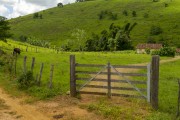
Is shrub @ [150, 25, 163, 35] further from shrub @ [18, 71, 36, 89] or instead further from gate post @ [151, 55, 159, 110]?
gate post @ [151, 55, 159, 110]

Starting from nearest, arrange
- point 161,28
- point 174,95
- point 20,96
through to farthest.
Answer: point 20,96
point 174,95
point 161,28

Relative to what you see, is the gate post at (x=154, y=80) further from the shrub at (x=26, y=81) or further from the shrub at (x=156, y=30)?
the shrub at (x=156, y=30)

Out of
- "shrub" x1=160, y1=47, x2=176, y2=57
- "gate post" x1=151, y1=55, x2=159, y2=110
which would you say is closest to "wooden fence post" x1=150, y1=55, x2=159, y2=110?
"gate post" x1=151, y1=55, x2=159, y2=110

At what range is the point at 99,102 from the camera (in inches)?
676

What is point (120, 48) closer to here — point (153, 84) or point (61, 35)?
point (61, 35)

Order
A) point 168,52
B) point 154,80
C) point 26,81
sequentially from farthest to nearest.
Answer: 1. point 168,52
2. point 26,81
3. point 154,80

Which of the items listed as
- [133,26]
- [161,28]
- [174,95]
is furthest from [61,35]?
[174,95]

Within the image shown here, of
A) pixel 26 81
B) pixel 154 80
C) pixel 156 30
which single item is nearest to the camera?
pixel 154 80

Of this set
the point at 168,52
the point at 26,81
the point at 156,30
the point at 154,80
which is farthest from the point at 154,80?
the point at 156,30

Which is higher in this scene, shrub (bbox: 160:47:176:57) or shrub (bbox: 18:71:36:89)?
shrub (bbox: 160:47:176:57)

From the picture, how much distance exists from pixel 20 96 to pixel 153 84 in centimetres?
843

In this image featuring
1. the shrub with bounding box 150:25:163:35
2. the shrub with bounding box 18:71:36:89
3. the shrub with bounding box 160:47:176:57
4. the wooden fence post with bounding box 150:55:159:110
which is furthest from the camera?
the shrub with bounding box 150:25:163:35

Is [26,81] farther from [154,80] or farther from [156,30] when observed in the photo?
[156,30]

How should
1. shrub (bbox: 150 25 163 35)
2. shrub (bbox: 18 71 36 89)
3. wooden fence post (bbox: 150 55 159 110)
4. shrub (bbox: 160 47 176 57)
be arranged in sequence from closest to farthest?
wooden fence post (bbox: 150 55 159 110) → shrub (bbox: 18 71 36 89) → shrub (bbox: 160 47 176 57) → shrub (bbox: 150 25 163 35)
